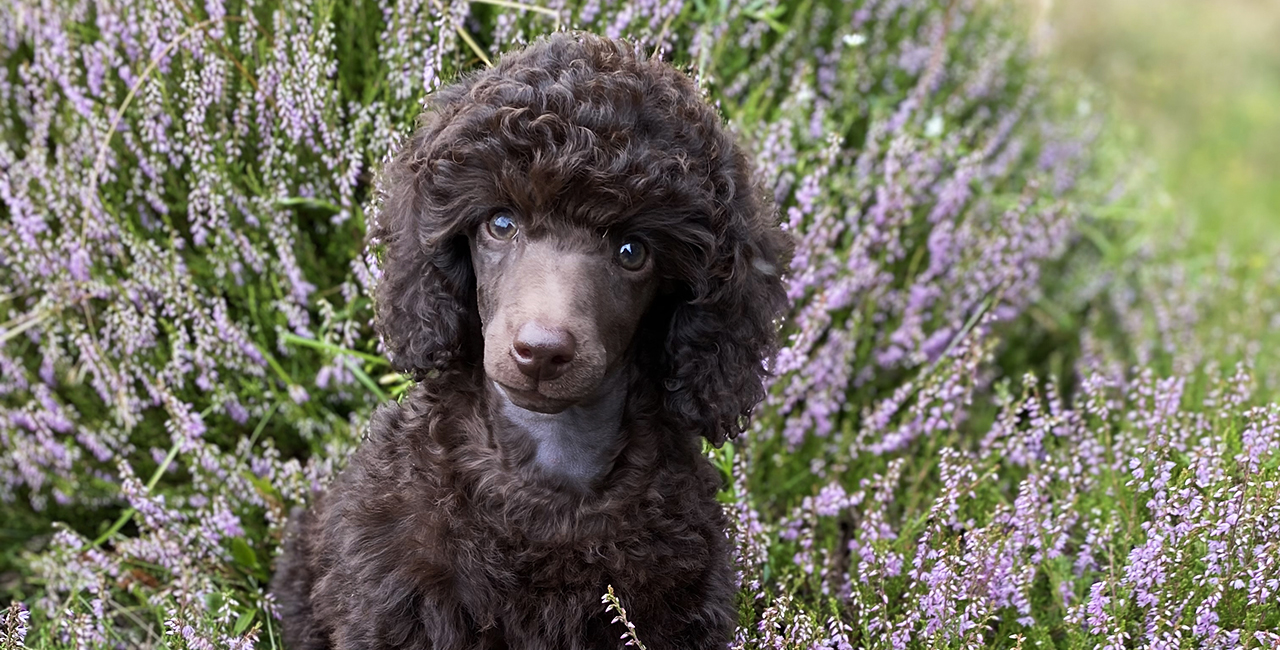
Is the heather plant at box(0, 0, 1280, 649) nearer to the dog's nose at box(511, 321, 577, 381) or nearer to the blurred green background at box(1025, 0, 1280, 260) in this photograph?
the dog's nose at box(511, 321, 577, 381)

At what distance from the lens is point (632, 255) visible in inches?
94.7

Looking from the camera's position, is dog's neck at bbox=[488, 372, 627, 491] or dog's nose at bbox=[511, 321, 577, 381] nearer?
dog's nose at bbox=[511, 321, 577, 381]

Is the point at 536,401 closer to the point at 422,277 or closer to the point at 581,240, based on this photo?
the point at 581,240

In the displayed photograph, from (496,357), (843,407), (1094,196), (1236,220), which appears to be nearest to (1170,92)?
(1236,220)

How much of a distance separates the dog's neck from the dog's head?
0.10m

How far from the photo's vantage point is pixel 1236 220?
785 centimetres

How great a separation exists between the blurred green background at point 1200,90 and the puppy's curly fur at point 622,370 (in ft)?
17.1

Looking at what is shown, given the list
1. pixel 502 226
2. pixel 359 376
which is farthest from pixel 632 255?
pixel 359 376

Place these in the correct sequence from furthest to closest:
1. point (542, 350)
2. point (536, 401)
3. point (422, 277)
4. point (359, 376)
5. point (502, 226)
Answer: point (359, 376), point (422, 277), point (502, 226), point (536, 401), point (542, 350)

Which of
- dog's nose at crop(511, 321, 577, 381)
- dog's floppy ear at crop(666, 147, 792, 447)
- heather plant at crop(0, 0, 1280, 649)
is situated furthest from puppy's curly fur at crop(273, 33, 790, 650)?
heather plant at crop(0, 0, 1280, 649)

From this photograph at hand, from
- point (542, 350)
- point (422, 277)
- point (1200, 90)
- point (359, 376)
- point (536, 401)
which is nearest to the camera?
point (542, 350)

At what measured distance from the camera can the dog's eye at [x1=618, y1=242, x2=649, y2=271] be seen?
2.39 m

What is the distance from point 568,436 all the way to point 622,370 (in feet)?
0.61

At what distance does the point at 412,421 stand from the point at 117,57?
1.89 meters
